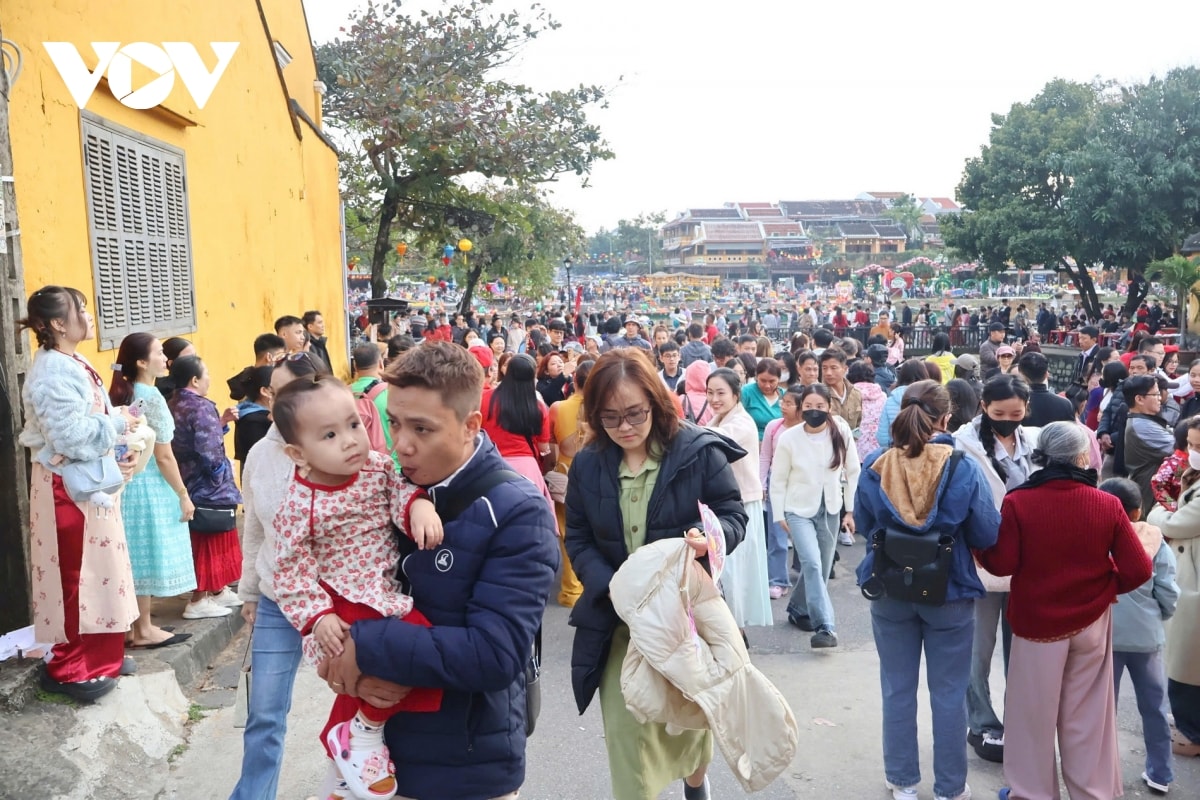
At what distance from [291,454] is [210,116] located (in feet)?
21.3

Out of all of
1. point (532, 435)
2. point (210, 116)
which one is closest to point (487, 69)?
point (210, 116)

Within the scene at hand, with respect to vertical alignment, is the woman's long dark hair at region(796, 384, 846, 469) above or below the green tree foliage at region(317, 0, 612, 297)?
below

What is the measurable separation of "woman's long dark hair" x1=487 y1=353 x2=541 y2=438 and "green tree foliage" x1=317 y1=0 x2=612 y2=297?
9243 millimetres

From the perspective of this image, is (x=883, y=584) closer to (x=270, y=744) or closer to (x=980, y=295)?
(x=270, y=744)

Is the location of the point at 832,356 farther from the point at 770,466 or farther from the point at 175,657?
the point at 175,657

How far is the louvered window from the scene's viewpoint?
5.77m

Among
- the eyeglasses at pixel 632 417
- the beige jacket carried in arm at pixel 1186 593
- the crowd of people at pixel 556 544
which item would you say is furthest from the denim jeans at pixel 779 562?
the eyeglasses at pixel 632 417

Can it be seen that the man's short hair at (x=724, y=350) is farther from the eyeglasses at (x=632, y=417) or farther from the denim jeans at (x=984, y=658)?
the eyeglasses at (x=632, y=417)

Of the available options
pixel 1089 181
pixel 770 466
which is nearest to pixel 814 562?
pixel 770 466

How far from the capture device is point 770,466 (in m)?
6.16

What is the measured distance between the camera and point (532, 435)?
6082mm

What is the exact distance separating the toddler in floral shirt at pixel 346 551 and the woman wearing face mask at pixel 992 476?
290 centimetres

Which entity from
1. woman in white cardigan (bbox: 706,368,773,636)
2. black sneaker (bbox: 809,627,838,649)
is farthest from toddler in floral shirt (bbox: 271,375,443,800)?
black sneaker (bbox: 809,627,838,649)

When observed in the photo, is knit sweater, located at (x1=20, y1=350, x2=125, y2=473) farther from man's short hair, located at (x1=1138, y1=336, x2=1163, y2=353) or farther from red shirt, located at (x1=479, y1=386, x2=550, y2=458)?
man's short hair, located at (x1=1138, y1=336, x2=1163, y2=353)
